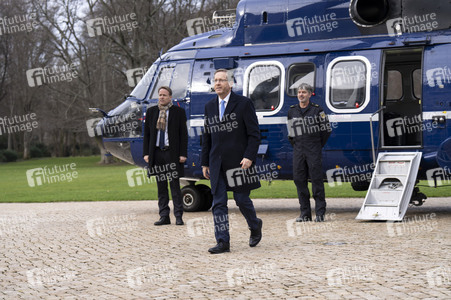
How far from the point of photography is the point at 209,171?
8.78m

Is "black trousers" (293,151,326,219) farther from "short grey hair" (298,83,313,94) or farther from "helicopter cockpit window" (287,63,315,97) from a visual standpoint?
"helicopter cockpit window" (287,63,315,97)

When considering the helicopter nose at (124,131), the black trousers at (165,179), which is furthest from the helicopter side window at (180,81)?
the black trousers at (165,179)

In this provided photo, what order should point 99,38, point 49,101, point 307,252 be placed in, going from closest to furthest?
point 307,252 → point 99,38 → point 49,101

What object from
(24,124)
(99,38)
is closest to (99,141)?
(99,38)

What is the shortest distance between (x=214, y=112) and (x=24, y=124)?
179 ft

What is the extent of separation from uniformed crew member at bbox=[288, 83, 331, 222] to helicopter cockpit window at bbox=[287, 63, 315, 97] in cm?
106

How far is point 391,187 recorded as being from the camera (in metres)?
11.7

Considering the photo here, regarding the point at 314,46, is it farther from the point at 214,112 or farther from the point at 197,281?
the point at 197,281

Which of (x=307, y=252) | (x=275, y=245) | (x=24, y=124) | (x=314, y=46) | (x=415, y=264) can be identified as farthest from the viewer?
(x=24, y=124)

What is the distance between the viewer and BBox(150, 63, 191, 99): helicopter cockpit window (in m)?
13.6

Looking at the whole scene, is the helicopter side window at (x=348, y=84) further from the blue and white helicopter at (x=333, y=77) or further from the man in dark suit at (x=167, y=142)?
the man in dark suit at (x=167, y=142)

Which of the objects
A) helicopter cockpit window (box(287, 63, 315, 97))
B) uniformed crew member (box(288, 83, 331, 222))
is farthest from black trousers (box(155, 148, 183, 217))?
helicopter cockpit window (box(287, 63, 315, 97))

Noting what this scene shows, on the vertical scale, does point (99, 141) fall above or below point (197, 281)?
above

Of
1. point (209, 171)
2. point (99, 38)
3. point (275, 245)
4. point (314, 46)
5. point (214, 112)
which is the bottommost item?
point (275, 245)
